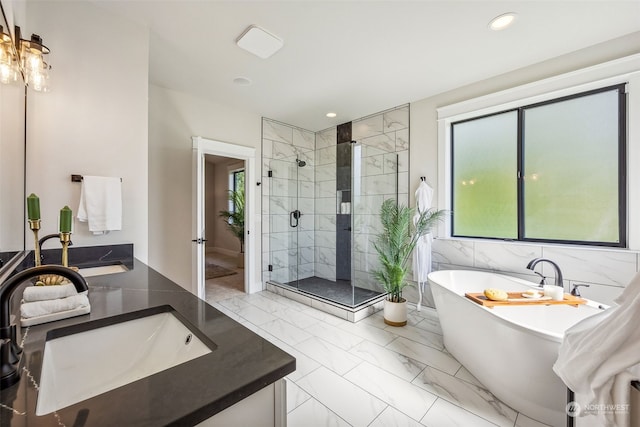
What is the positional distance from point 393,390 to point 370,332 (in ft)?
2.88

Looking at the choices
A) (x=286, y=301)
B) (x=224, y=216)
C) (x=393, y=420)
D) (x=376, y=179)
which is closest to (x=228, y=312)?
(x=286, y=301)

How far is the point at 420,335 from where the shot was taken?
2.63 m

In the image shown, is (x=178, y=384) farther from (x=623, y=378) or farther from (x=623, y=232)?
(x=623, y=232)

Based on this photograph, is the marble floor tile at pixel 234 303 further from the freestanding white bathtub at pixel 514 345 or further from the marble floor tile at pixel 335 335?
the freestanding white bathtub at pixel 514 345

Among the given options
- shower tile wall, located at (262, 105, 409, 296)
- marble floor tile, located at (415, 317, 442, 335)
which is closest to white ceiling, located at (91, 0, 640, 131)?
shower tile wall, located at (262, 105, 409, 296)

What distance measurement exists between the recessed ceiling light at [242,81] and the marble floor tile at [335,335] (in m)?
2.83

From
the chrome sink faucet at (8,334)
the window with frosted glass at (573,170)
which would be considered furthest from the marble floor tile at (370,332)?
the chrome sink faucet at (8,334)

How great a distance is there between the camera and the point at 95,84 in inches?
74.3

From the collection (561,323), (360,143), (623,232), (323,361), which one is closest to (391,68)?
(360,143)

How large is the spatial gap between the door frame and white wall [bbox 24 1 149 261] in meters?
1.01

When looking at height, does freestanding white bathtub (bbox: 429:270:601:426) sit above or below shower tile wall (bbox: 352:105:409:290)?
below

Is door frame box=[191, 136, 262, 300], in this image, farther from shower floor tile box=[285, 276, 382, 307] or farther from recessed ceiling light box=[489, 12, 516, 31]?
recessed ceiling light box=[489, 12, 516, 31]

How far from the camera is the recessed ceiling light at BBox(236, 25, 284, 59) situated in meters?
2.12

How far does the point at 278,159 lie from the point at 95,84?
2.58 m
